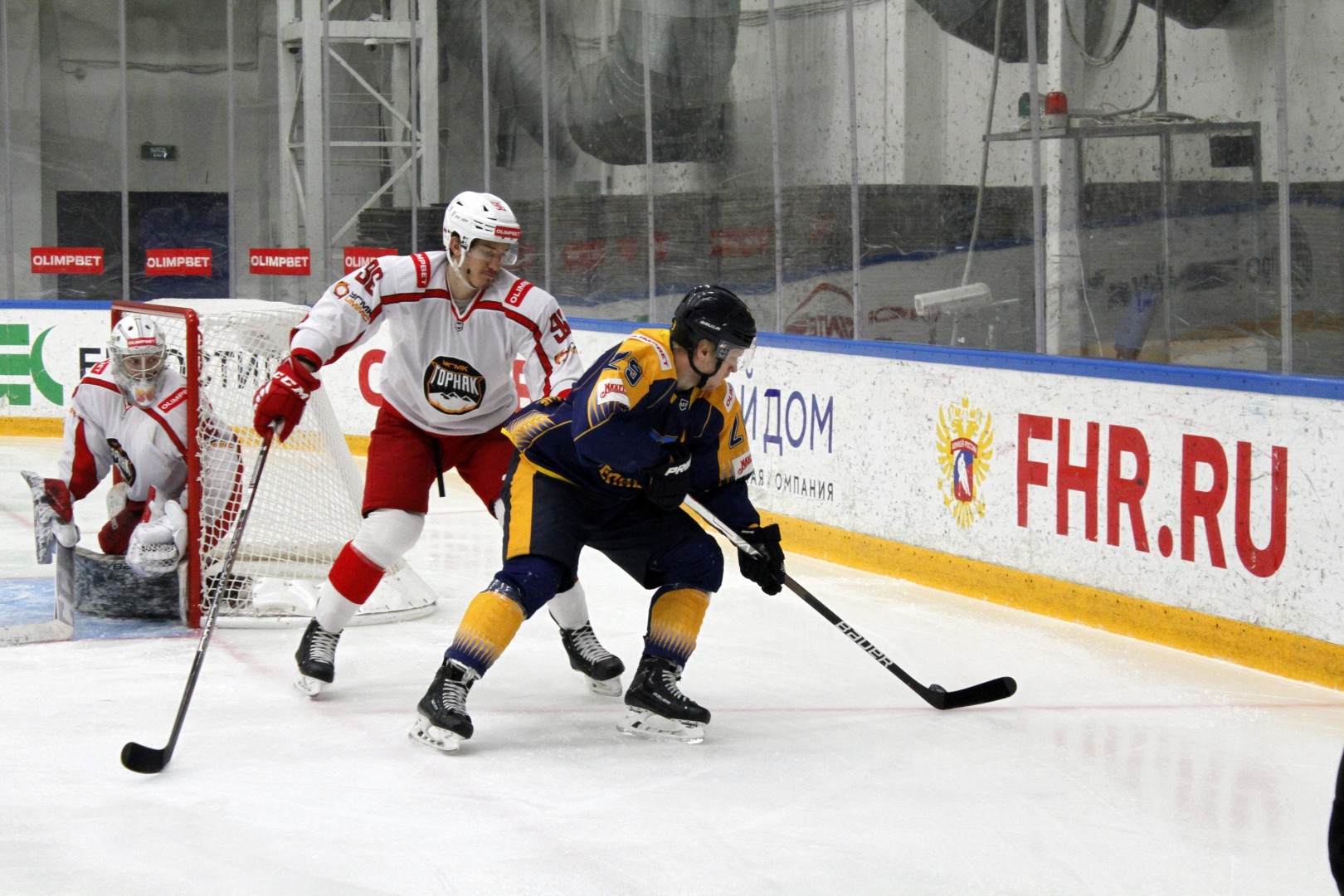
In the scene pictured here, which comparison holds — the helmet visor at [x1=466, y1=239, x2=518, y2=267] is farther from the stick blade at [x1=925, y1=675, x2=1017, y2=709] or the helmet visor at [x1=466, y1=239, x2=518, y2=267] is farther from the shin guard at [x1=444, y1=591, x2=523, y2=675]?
the stick blade at [x1=925, y1=675, x2=1017, y2=709]

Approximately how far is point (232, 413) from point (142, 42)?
6746mm

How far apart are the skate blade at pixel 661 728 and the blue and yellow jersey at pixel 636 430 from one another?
17.7 inches

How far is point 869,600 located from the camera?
5055 mm

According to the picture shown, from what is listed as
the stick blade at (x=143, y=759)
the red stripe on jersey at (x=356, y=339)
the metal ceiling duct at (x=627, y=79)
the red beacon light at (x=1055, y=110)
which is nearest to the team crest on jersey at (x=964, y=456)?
the red beacon light at (x=1055, y=110)

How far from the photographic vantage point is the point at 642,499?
3357 mm

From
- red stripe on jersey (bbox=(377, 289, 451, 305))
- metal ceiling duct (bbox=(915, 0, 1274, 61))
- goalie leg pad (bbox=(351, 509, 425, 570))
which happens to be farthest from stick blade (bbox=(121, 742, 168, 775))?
metal ceiling duct (bbox=(915, 0, 1274, 61))

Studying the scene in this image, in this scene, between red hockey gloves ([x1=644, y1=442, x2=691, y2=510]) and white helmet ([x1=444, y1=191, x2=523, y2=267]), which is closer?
red hockey gloves ([x1=644, y1=442, x2=691, y2=510])

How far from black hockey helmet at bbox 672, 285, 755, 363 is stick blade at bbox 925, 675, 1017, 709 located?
42.0 inches

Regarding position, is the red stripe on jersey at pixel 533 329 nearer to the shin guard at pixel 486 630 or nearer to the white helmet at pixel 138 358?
the shin guard at pixel 486 630

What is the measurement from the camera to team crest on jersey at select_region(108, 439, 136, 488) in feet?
14.9

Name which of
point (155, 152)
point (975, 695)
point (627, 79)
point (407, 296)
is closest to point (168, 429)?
point (407, 296)

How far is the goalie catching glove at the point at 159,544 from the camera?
14.2ft

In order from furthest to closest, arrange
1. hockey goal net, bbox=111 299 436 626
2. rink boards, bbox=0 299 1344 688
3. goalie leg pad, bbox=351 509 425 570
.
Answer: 1. hockey goal net, bbox=111 299 436 626
2. rink boards, bbox=0 299 1344 688
3. goalie leg pad, bbox=351 509 425 570

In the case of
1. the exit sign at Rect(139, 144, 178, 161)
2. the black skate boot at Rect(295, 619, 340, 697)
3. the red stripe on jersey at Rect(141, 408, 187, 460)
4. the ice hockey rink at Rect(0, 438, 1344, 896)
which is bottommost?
the ice hockey rink at Rect(0, 438, 1344, 896)
